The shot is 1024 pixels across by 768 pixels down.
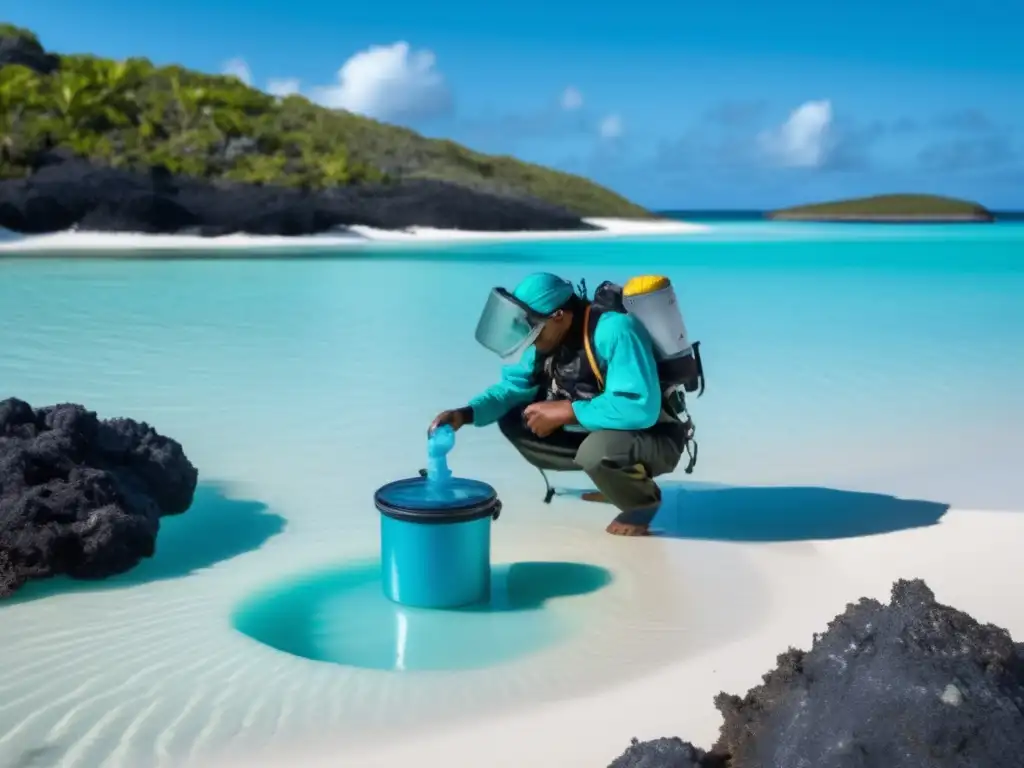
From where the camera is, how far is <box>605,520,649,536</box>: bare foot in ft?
12.7

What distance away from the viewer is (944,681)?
1.64 meters

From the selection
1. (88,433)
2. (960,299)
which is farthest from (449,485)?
(960,299)

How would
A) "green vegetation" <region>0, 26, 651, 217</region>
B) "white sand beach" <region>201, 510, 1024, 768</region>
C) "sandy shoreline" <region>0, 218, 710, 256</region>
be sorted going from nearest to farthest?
1. "white sand beach" <region>201, 510, 1024, 768</region>
2. "sandy shoreline" <region>0, 218, 710, 256</region>
3. "green vegetation" <region>0, 26, 651, 217</region>

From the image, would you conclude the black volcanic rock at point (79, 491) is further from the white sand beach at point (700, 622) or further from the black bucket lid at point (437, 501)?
the white sand beach at point (700, 622)

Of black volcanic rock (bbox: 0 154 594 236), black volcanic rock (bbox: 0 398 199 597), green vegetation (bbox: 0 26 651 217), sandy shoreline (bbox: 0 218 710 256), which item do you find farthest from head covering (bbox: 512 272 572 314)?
green vegetation (bbox: 0 26 651 217)

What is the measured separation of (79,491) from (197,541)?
49 cm

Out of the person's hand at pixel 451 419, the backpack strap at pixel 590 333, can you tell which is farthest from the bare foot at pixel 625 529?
the person's hand at pixel 451 419

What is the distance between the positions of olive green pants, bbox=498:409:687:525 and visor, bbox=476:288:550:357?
39cm

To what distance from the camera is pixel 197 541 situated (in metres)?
3.81

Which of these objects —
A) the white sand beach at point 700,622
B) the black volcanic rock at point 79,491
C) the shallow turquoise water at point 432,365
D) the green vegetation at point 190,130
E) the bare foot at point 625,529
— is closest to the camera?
the white sand beach at point 700,622

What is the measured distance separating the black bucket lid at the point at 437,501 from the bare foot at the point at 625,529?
84 centimetres

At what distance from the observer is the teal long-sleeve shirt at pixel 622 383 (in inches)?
132

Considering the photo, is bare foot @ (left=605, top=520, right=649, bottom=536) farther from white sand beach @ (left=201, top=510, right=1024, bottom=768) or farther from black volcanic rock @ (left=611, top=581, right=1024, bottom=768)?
black volcanic rock @ (left=611, top=581, right=1024, bottom=768)

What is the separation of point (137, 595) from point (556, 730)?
143 centimetres
